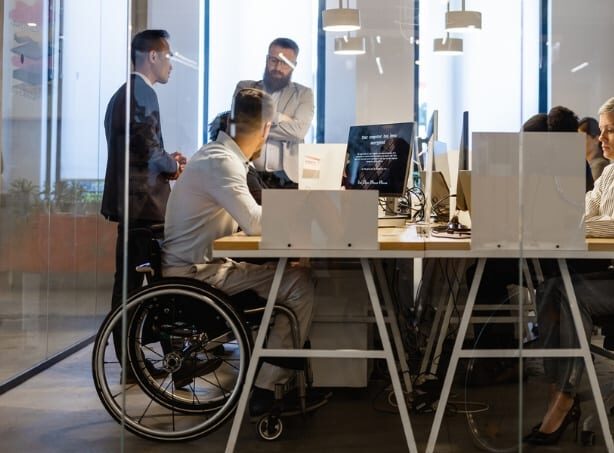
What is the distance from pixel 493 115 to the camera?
2768 millimetres

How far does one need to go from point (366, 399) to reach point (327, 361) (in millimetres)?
201

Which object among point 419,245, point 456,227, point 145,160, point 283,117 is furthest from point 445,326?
point 145,160

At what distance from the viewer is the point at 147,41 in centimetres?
275

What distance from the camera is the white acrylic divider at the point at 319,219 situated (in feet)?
8.43

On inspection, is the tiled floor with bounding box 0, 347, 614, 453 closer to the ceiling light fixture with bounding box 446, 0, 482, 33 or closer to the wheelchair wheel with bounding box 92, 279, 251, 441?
the wheelchair wheel with bounding box 92, 279, 251, 441

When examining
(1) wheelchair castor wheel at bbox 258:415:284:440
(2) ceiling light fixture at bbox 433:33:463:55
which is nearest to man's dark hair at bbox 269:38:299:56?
(2) ceiling light fixture at bbox 433:33:463:55

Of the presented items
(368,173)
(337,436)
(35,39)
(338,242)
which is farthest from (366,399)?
(35,39)

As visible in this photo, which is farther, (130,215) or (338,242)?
(130,215)

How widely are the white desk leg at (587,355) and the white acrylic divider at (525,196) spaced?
0.42 feet

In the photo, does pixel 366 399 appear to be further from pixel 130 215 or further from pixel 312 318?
pixel 130 215

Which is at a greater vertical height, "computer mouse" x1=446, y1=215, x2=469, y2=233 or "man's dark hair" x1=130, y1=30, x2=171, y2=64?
"man's dark hair" x1=130, y1=30, x2=171, y2=64

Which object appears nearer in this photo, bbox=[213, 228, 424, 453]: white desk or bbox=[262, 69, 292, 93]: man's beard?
bbox=[213, 228, 424, 453]: white desk

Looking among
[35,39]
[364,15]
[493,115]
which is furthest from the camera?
[35,39]

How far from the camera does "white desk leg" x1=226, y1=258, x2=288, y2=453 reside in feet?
8.41
